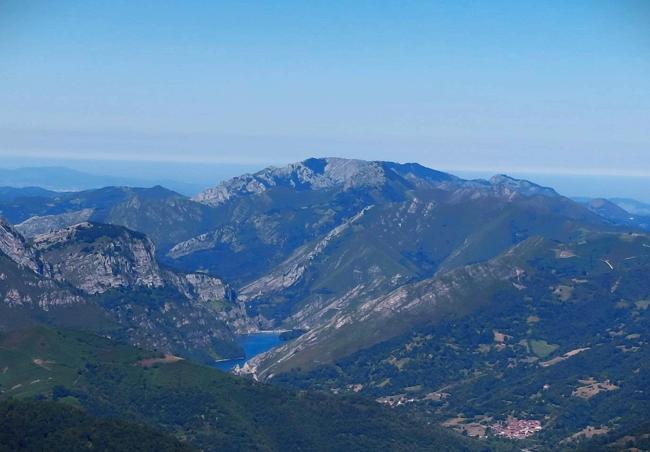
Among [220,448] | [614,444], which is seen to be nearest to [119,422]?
[220,448]

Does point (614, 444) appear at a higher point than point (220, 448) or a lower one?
higher

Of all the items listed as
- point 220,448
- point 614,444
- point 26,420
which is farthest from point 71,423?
point 614,444

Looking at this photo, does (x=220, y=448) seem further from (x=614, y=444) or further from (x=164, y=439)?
(x=614, y=444)

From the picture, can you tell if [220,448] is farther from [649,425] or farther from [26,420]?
[649,425]

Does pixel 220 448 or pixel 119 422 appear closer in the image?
pixel 119 422

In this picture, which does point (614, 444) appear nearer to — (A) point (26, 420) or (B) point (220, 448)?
(B) point (220, 448)

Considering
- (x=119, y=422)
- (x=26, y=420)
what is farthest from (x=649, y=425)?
(x=26, y=420)

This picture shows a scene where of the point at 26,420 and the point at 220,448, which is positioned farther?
the point at 220,448
